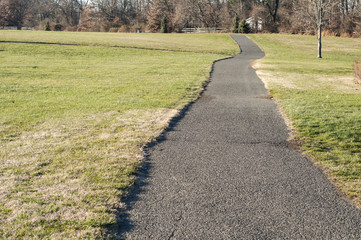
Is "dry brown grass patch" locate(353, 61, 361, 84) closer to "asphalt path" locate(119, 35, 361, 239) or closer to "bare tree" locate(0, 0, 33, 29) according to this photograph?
"asphalt path" locate(119, 35, 361, 239)

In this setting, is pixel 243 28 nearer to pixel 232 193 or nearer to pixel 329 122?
pixel 329 122

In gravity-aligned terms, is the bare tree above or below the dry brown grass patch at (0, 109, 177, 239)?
above

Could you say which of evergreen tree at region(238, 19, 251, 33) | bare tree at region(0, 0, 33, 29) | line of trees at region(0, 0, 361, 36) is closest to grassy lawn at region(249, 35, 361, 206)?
line of trees at region(0, 0, 361, 36)

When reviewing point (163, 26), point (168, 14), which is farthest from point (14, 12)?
point (163, 26)

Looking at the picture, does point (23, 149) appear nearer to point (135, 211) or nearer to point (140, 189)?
point (140, 189)

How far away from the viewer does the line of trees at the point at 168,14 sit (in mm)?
63188

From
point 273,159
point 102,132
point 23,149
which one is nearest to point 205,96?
point 102,132

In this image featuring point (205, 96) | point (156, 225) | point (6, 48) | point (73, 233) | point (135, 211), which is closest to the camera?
point (73, 233)

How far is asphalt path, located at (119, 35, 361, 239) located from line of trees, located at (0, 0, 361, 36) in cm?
5551

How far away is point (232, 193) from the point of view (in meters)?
4.35

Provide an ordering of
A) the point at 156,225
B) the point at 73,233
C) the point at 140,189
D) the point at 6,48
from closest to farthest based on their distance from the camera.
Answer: the point at 73,233 < the point at 156,225 < the point at 140,189 < the point at 6,48

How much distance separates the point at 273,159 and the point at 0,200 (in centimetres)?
404

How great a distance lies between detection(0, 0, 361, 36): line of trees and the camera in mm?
63188

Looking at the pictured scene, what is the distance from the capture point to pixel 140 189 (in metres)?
4.46
